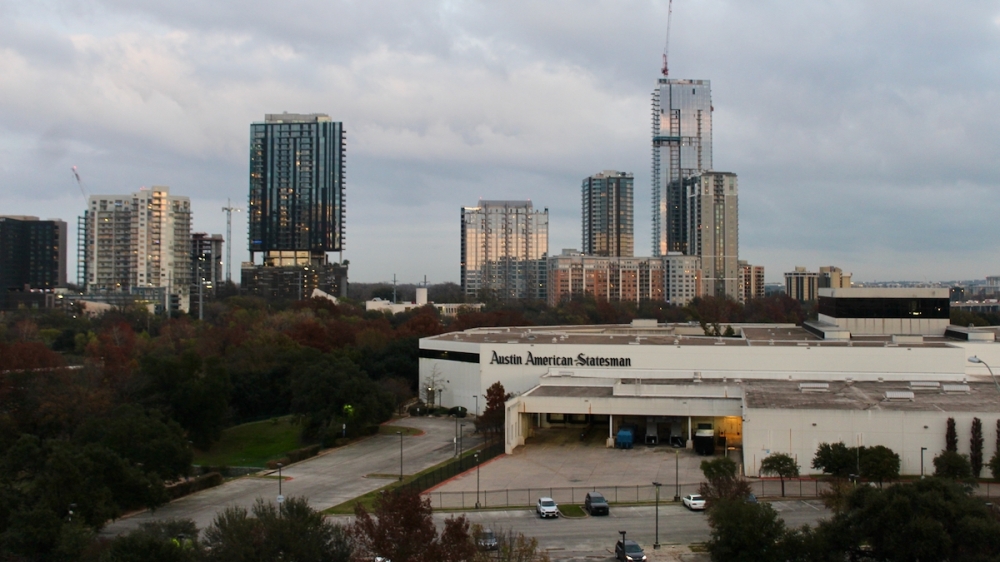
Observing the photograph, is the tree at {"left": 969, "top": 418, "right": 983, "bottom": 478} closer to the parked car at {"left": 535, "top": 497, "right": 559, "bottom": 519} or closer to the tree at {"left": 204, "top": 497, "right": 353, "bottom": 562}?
the parked car at {"left": 535, "top": 497, "right": 559, "bottom": 519}

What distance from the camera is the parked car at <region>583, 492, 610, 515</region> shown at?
32688 millimetres

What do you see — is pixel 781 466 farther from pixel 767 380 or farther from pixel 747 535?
pixel 767 380

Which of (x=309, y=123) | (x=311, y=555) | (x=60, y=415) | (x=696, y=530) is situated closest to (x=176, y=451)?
(x=60, y=415)

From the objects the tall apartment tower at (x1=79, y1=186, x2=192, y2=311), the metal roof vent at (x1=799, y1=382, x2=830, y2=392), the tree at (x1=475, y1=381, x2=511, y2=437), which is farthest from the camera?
the tall apartment tower at (x1=79, y1=186, x2=192, y2=311)

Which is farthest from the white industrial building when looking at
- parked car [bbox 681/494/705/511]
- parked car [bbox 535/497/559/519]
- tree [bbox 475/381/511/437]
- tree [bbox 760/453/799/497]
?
parked car [bbox 535/497/559/519]

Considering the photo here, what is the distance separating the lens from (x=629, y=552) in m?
26.5

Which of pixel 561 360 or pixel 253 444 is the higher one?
pixel 561 360

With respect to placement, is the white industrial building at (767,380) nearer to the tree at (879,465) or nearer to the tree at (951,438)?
the tree at (951,438)

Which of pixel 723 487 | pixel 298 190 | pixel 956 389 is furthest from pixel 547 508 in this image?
pixel 298 190

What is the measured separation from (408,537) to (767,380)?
38.7 metres

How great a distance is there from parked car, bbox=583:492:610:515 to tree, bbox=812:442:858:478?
408 inches

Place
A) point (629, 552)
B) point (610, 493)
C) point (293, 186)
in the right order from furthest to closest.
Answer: point (293, 186) → point (610, 493) → point (629, 552)

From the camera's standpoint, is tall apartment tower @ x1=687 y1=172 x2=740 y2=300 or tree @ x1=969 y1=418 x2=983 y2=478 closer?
tree @ x1=969 y1=418 x2=983 y2=478

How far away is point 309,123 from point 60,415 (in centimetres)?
14973
